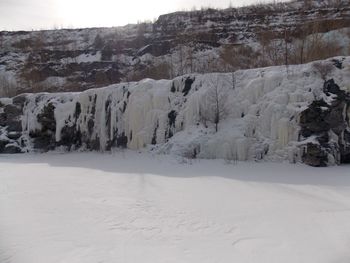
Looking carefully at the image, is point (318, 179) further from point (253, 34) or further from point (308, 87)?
point (253, 34)

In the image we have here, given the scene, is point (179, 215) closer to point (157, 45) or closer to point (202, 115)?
point (202, 115)

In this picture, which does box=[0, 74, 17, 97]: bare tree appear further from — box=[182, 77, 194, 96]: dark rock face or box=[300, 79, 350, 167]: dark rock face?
box=[300, 79, 350, 167]: dark rock face

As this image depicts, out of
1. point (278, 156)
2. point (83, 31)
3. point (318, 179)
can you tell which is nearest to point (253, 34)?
point (83, 31)

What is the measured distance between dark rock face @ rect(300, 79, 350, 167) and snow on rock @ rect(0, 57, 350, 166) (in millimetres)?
30

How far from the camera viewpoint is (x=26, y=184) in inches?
339

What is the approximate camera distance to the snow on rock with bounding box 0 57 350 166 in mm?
10484

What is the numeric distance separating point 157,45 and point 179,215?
2490 cm

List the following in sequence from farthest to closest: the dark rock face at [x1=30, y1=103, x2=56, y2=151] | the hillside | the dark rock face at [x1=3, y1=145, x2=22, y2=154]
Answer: the hillside
the dark rock face at [x1=30, y1=103, x2=56, y2=151]
the dark rock face at [x1=3, y1=145, x2=22, y2=154]

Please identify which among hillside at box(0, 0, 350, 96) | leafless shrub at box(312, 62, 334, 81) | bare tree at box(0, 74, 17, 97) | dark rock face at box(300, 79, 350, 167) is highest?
hillside at box(0, 0, 350, 96)

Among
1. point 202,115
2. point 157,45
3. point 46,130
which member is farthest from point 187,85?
point 157,45

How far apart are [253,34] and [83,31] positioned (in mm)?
17133

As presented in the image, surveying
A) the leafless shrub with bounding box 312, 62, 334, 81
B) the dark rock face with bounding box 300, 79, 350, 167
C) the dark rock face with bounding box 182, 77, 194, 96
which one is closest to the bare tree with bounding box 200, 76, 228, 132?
the dark rock face with bounding box 182, 77, 194, 96

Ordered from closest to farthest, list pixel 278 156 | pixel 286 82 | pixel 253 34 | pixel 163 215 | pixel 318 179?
pixel 163 215 < pixel 318 179 < pixel 278 156 < pixel 286 82 < pixel 253 34

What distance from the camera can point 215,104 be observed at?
473 inches
